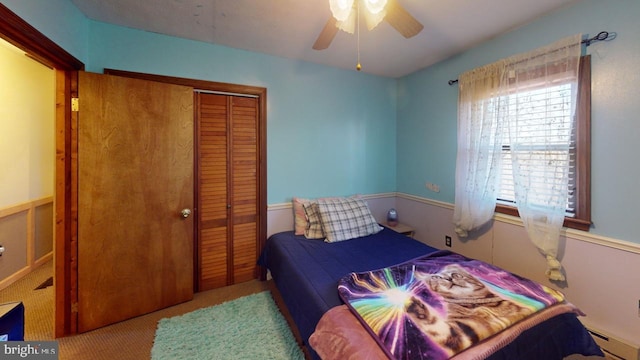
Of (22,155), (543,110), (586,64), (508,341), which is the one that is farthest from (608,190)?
(22,155)

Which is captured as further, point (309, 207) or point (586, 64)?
point (309, 207)

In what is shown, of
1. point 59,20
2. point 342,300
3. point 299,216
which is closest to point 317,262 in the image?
point 342,300

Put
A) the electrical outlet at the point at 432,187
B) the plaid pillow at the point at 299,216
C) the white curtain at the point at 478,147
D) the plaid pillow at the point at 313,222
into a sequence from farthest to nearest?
the electrical outlet at the point at 432,187
the plaid pillow at the point at 299,216
the plaid pillow at the point at 313,222
the white curtain at the point at 478,147

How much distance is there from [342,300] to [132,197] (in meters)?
1.82

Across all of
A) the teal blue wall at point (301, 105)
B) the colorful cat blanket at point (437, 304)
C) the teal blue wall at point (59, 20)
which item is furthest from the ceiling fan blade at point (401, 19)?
the teal blue wall at point (59, 20)

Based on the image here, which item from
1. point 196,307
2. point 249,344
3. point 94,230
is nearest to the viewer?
point 249,344

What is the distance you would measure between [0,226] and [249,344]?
2.81 meters

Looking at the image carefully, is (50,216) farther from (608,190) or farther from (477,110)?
(608,190)

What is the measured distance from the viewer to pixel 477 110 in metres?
2.27

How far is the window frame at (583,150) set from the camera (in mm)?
1675

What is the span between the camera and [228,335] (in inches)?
71.2

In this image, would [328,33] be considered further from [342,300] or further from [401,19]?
[342,300]

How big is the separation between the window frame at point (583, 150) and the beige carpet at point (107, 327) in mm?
2687

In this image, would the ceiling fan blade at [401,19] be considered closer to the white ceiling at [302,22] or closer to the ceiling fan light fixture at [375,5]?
the ceiling fan light fixture at [375,5]
